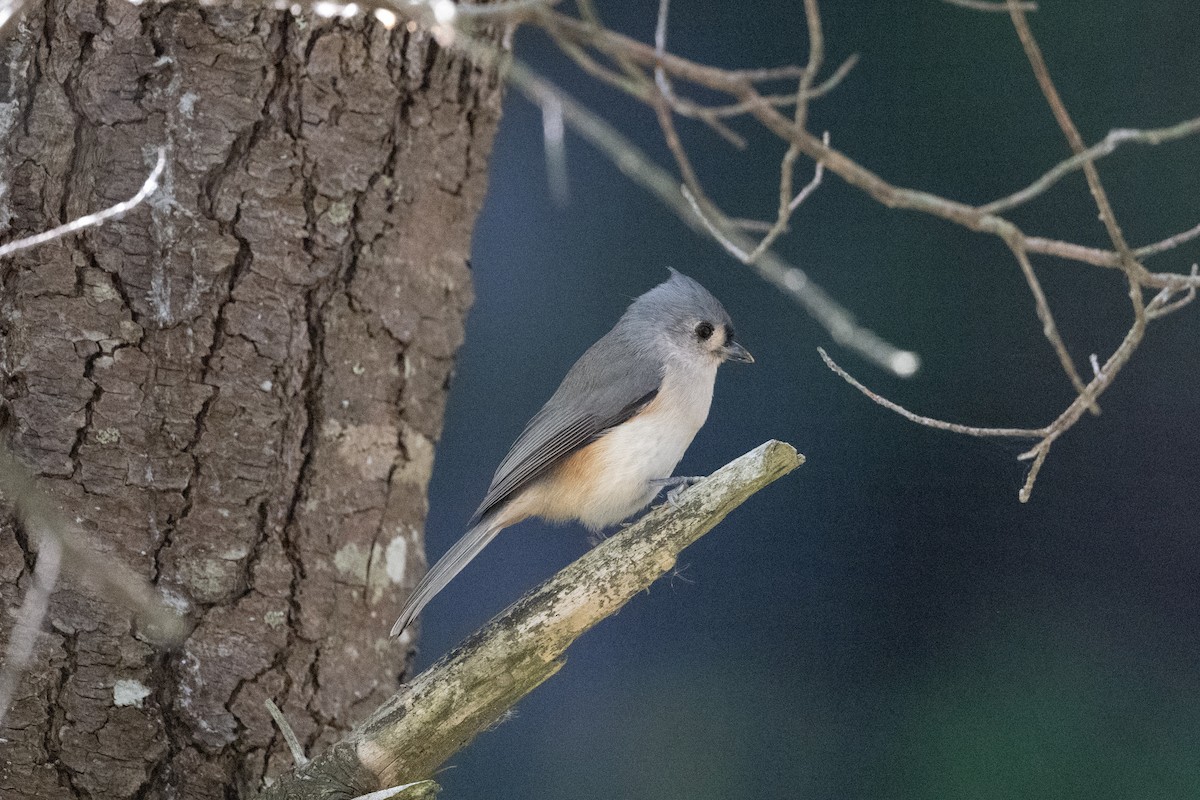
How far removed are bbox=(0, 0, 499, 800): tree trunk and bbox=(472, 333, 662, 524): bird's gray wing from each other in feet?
0.63

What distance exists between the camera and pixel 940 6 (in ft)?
10.7

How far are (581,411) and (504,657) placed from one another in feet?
2.10

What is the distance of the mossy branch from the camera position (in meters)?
1.50

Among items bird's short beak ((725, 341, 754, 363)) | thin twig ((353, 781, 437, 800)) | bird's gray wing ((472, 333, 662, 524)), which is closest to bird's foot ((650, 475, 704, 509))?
bird's gray wing ((472, 333, 662, 524))

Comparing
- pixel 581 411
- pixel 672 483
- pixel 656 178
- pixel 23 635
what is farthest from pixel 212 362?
pixel 656 178

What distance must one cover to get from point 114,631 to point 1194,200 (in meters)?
2.72

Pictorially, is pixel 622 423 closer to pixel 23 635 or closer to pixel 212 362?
pixel 212 362

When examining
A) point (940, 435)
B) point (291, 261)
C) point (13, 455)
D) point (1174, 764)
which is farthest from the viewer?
point (940, 435)

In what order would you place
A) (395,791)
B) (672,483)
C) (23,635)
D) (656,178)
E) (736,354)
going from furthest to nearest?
(736,354) → (672,483) → (23,635) → (395,791) → (656,178)

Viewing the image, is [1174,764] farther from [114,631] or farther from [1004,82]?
[114,631]

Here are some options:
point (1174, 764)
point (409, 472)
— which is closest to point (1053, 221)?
point (1174, 764)

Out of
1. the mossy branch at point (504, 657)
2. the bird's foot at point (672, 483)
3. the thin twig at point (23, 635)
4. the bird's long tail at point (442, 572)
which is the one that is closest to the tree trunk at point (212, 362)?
the thin twig at point (23, 635)

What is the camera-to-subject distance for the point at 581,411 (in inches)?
81.0

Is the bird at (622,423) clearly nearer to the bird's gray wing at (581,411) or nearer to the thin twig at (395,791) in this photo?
the bird's gray wing at (581,411)
